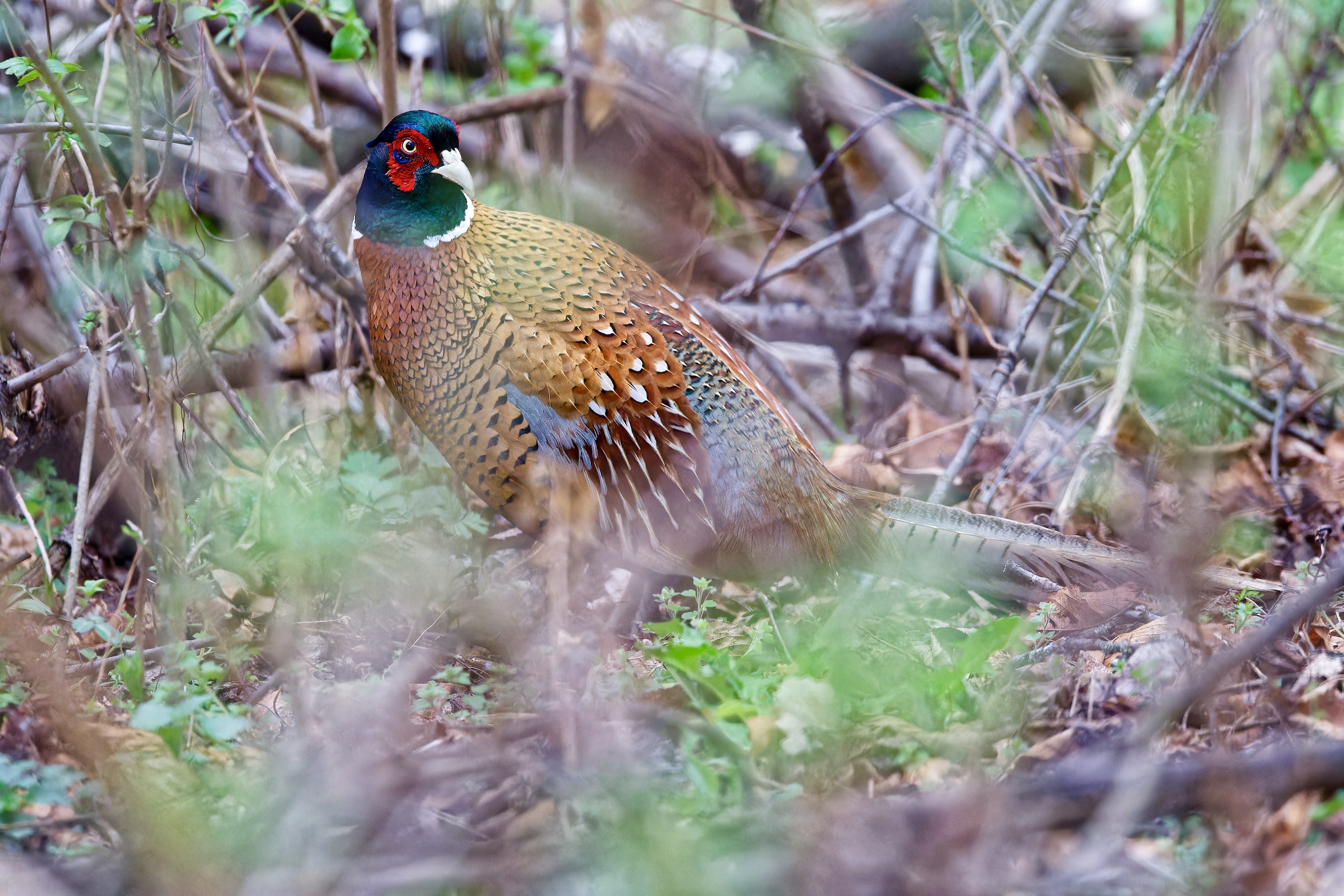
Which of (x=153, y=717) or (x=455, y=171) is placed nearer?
(x=153, y=717)

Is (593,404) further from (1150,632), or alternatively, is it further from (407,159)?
(1150,632)

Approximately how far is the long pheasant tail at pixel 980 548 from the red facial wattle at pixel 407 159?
186 cm

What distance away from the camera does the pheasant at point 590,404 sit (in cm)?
332

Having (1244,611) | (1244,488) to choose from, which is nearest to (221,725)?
(1244,611)

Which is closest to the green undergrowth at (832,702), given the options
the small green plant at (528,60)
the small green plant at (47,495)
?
the small green plant at (47,495)

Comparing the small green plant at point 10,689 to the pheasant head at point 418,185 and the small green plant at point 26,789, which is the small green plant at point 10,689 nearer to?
the small green plant at point 26,789

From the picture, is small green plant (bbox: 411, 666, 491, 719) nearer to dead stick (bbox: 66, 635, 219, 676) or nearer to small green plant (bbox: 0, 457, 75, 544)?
dead stick (bbox: 66, 635, 219, 676)

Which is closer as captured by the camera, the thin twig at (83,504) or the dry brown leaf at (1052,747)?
the dry brown leaf at (1052,747)

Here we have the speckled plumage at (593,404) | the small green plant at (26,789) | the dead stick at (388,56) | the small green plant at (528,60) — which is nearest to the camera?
the small green plant at (26,789)

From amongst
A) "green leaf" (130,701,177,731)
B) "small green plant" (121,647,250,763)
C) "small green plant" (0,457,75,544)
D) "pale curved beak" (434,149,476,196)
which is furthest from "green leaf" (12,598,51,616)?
"pale curved beak" (434,149,476,196)

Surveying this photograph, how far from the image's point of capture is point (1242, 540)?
3.57 m

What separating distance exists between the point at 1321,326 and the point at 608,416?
→ 3228mm

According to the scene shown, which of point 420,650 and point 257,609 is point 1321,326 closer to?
point 420,650

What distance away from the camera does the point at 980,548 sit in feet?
11.4
